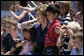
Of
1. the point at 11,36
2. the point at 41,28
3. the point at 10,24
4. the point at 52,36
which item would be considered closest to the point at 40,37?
the point at 41,28

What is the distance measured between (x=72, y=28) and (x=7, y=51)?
149 cm

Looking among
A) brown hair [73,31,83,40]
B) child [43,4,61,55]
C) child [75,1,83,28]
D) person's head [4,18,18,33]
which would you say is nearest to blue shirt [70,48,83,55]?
brown hair [73,31,83,40]

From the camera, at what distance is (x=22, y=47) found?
4.87m

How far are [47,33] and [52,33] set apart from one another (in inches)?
4.7

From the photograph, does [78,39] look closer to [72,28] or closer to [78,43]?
[78,43]

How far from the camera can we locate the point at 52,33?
167 inches

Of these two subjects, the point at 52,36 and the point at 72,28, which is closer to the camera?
the point at 72,28

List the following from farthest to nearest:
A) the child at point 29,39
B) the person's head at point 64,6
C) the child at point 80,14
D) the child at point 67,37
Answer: the person's head at point 64,6 < the child at point 29,39 < the child at point 80,14 < the child at point 67,37

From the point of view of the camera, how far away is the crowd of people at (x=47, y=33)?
404 centimetres

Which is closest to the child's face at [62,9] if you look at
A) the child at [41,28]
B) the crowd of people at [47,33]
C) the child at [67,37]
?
the crowd of people at [47,33]

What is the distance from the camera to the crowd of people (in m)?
4.04

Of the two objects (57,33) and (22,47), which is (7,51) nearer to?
(22,47)

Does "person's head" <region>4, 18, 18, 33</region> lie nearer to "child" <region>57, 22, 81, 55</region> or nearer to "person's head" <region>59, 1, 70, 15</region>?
"person's head" <region>59, 1, 70, 15</region>

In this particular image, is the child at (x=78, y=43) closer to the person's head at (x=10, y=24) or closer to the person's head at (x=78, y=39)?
the person's head at (x=78, y=39)
